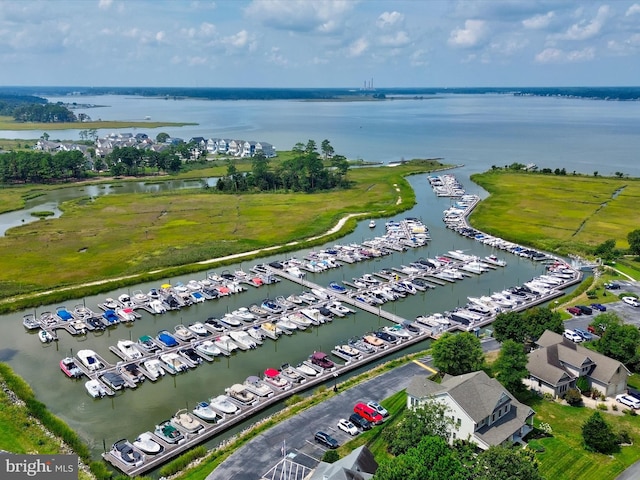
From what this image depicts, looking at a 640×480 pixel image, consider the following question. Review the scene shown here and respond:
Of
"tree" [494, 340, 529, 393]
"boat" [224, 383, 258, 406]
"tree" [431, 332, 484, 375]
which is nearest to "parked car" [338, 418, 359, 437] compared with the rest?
"boat" [224, 383, 258, 406]

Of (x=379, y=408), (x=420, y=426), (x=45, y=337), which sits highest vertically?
(x=420, y=426)

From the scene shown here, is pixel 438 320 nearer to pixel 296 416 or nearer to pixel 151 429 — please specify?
pixel 296 416

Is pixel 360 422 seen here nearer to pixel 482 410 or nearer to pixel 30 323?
pixel 482 410

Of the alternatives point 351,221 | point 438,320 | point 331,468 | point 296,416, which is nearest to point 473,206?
point 351,221

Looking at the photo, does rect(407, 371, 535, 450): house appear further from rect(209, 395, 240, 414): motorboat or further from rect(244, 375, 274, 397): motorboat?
rect(209, 395, 240, 414): motorboat

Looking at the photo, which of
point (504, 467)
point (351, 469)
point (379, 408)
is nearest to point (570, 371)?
point (379, 408)

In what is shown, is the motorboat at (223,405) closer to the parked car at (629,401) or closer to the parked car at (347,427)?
the parked car at (347,427)
